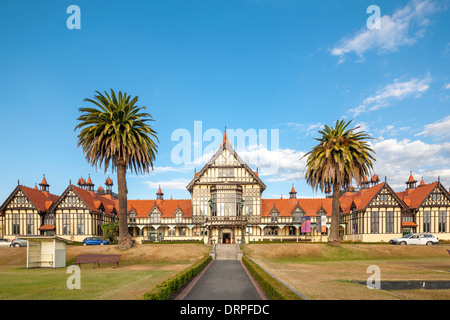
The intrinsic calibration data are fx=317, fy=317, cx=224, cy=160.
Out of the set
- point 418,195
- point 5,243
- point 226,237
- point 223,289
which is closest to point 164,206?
point 226,237

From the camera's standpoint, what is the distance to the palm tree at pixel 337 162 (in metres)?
39.8

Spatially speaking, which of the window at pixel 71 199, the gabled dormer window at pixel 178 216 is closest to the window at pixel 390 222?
the gabled dormer window at pixel 178 216

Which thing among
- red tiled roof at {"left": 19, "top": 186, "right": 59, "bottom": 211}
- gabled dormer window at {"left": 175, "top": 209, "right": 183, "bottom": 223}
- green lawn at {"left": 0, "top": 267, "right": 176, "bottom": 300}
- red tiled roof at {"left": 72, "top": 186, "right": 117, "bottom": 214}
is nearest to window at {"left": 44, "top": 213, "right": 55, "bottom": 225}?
red tiled roof at {"left": 19, "top": 186, "right": 59, "bottom": 211}

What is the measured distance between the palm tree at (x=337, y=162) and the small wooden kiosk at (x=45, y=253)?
99.7 feet

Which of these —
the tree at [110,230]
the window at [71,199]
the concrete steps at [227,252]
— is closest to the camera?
the concrete steps at [227,252]

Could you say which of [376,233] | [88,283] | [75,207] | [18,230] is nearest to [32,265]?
[88,283]

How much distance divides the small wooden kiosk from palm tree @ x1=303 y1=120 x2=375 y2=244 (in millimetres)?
30396

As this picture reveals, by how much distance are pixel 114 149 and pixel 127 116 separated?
4637 mm

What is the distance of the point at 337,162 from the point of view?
40.0 meters

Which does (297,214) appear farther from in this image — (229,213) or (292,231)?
(229,213)

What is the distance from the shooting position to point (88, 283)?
57.2 feet

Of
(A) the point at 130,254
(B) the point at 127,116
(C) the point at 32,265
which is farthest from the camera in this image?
(B) the point at 127,116

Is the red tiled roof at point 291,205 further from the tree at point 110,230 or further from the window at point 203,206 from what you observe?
the tree at point 110,230
